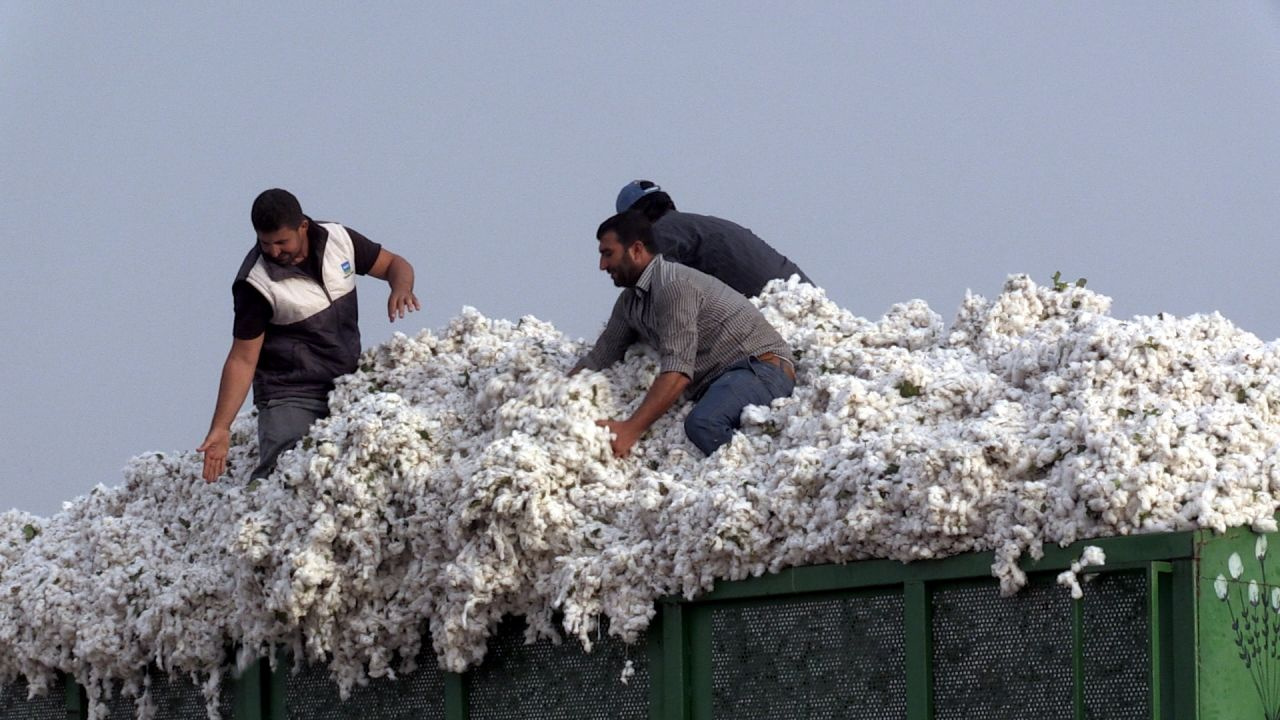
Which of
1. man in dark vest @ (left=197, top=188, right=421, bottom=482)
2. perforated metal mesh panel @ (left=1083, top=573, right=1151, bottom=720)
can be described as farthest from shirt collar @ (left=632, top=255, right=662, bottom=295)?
perforated metal mesh panel @ (left=1083, top=573, right=1151, bottom=720)

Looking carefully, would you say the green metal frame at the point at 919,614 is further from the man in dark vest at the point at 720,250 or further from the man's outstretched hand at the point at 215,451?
the man in dark vest at the point at 720,250

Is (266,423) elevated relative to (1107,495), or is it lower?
elevated

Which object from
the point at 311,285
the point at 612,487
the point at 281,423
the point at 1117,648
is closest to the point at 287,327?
the point at 311,285

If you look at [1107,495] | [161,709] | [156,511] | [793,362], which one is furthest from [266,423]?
[1107,495]

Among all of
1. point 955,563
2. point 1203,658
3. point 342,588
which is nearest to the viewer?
point 1203,658

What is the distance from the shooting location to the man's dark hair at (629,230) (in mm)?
7195

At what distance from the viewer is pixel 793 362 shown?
732 cm

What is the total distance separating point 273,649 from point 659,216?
9.87 feet

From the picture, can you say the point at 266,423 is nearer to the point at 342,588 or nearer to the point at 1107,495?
the point at 342,588

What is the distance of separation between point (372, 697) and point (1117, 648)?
3.36 meters

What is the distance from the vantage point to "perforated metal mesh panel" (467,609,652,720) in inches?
257

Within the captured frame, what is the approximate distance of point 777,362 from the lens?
23.4 ft

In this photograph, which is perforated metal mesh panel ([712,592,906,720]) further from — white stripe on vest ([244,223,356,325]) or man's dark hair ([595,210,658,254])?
white stripe on vest ([244,223,356,325])

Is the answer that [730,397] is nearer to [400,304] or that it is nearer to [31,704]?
[400,304]
